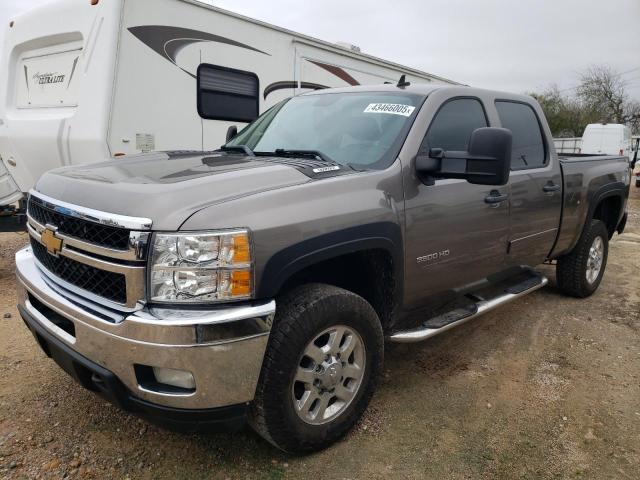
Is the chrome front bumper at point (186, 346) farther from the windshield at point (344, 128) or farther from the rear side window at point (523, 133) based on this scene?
the rear side window at point (523, 133)

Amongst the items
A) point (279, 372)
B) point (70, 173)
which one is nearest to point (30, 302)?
point (70, 173)

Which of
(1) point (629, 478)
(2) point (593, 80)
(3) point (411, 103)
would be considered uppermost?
(2) point (593, 80)

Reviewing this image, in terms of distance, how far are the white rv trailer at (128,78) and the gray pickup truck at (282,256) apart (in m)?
1.98

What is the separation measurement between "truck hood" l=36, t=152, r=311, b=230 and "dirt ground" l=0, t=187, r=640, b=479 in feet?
4.15

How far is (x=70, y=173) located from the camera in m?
2.77

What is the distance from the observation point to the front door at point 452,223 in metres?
3.01

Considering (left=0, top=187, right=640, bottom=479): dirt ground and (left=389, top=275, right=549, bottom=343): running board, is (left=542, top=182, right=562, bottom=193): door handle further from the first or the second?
(left=0, top=187, right=640, bottom=479): dirt ground

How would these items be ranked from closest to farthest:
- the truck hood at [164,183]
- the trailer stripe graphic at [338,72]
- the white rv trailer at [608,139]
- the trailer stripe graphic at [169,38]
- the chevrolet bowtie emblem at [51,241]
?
the truck hood at [164,183] → the chevrolet bowtie emblem at [51,241] → the trailer stripe graphic at [169,38] → the trailer stripe graphic at [338,72] → the white rv trailer at [608,139]

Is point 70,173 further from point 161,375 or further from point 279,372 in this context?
point 279,372

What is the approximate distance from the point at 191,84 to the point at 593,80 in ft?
146

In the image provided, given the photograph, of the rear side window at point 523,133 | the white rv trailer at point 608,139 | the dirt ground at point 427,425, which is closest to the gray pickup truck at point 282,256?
the rear side window at point 523,133

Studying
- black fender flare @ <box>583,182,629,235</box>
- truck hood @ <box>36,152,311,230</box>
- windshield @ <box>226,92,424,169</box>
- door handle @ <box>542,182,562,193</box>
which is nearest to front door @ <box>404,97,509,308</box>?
windshield @ <box>226,92,424,169</box>

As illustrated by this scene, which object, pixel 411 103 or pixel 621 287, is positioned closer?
pixel 411 103


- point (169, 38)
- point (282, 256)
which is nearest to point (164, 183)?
point (282, 256)
